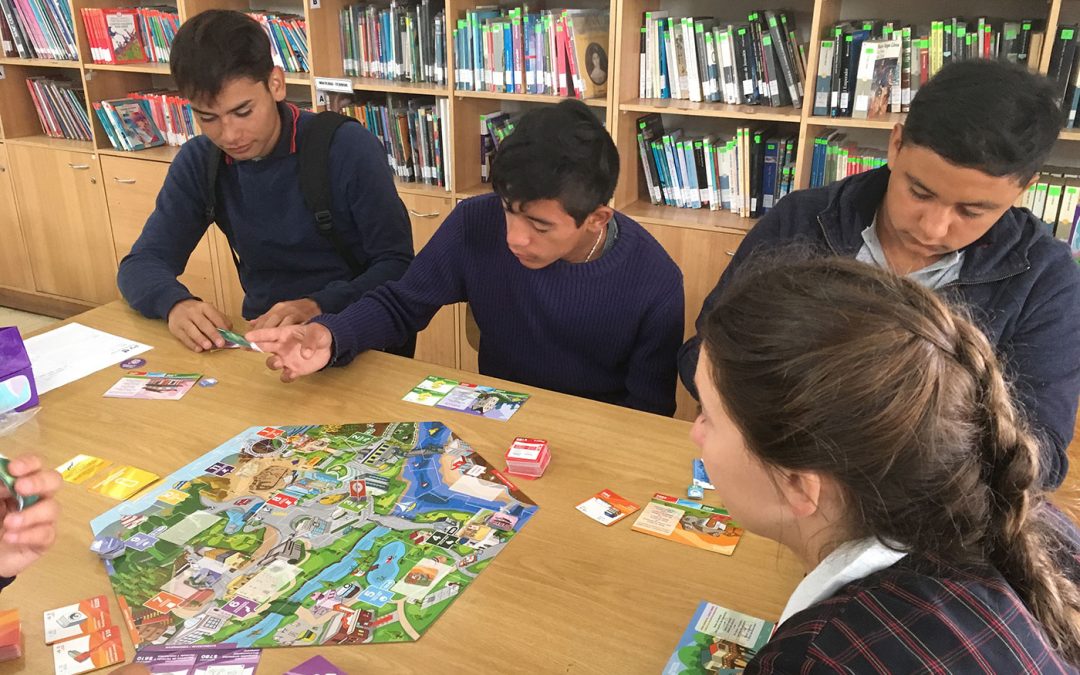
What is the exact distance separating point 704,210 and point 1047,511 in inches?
91.9

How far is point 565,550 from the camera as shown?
3.71 ft

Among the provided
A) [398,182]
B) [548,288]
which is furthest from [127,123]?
[548,288]

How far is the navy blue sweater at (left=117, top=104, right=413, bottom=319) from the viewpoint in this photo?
6.83 ft

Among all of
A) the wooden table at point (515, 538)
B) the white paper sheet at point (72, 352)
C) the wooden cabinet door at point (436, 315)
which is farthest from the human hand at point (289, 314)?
the wooden cabinet door at point (436, 315)

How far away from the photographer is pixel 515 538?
1.16m

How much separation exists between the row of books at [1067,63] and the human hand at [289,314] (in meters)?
2.21

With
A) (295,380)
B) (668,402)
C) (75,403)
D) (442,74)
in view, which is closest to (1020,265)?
(668,402)

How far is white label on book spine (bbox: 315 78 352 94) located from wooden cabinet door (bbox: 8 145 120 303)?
1323mm

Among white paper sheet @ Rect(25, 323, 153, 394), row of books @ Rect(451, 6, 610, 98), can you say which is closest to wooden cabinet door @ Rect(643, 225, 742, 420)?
row of books @ Rect(451, 6, 610, 98)

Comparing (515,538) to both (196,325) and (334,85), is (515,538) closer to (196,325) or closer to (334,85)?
(196,325)

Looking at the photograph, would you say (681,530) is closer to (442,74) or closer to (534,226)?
(534,226)

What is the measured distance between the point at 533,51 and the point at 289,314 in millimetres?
1672

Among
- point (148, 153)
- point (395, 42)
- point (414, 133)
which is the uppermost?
point (395, 42)

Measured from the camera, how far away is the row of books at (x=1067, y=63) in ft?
7.91
